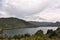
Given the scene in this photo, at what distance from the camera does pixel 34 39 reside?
1334 inches
